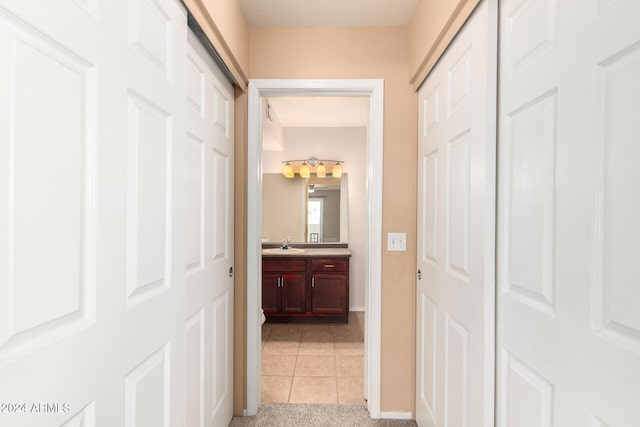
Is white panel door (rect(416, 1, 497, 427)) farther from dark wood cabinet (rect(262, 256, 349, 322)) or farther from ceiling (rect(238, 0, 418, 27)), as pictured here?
dark wood cabinet (rect(262, 256, 349, 322))

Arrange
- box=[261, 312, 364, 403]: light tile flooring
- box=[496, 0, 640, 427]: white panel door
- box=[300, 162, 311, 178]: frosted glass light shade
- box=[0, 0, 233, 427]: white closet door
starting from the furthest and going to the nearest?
1. box=[300, 162, 311, 178]: frosted glass light shade
2. box=[261, 312, 364, 403]: light tile flooring
3. box=[496, 0, 640, 427]: white panel door
4. box=[0, 0, 233, 427]: white closet door

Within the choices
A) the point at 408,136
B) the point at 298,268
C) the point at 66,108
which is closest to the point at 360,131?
the point at 298,268

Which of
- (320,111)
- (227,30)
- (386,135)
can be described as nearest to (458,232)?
(386,135)

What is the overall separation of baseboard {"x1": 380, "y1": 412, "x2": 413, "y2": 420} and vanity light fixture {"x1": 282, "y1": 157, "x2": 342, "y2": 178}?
2899 millimetres

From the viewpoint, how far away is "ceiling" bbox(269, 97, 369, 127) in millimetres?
3483

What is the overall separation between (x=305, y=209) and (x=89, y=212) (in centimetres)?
373

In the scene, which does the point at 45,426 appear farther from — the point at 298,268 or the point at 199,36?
the point at 298,268

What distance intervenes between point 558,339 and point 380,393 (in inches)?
58.1

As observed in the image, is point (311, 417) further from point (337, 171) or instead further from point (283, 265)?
point (337, 171)

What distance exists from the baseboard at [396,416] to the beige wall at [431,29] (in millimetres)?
1990

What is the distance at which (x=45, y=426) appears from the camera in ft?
2.04

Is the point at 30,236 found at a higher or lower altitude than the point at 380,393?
higher

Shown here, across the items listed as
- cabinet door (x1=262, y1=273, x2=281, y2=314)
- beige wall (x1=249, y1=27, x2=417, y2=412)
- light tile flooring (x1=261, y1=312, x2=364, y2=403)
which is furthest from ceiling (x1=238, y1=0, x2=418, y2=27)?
cabinet door (x1=262, y1=273, x2=281, y2=314)

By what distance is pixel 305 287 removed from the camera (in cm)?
389
